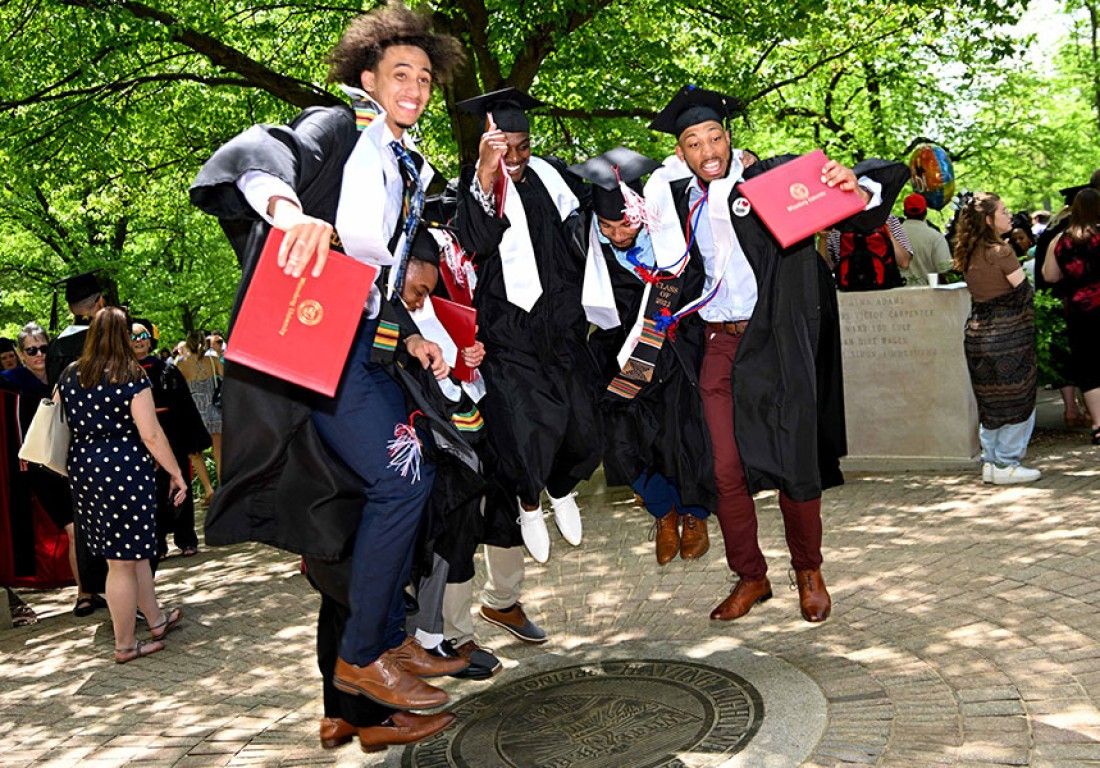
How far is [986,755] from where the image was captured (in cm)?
369

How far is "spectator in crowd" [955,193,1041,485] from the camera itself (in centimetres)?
801

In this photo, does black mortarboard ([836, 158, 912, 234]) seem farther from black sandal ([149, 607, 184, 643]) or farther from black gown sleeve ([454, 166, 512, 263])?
black sandal ([149, 607, 184, 643])

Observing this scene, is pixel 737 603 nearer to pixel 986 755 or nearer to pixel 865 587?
pixel 865 587

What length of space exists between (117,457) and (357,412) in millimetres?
3325

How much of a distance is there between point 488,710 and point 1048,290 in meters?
7.99

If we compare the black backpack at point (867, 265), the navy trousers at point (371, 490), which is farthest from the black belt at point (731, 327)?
the black backpack at point (867, 265)

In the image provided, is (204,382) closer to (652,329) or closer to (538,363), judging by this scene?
(538,363)

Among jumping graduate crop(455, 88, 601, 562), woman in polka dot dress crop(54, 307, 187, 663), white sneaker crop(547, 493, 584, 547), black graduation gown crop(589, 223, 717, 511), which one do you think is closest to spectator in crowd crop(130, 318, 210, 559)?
woman in polka dot dress crop(54, 307, 187, 663)

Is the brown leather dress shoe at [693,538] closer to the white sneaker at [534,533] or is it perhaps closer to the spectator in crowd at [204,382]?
the white sneaker at [534,533]

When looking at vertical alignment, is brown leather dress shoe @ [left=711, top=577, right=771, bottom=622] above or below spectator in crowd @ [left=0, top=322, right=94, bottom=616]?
below

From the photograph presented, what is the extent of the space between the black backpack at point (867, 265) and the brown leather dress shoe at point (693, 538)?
15.8 ft

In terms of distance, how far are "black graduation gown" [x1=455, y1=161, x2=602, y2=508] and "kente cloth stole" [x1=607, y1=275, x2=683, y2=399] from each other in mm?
282

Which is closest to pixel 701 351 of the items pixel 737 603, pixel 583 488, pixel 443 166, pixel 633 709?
pixel 737 603

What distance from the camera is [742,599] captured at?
5219 mm
